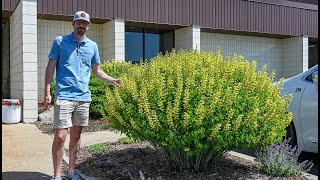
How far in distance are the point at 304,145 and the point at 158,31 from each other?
11155 millimetres

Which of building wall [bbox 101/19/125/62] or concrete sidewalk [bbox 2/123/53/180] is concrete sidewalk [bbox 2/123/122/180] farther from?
building wall [bbox 101/19/125/62]

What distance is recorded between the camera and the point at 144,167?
4.93 metres

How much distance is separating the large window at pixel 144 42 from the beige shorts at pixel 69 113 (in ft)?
36.4

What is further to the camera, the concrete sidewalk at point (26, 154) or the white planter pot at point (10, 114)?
the white planter pot at point (10, 114)

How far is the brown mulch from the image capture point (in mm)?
4559

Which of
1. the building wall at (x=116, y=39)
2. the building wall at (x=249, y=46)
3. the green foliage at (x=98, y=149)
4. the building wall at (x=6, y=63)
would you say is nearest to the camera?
the green foliage at (x=98, y=149)

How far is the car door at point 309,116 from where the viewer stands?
18.1ft

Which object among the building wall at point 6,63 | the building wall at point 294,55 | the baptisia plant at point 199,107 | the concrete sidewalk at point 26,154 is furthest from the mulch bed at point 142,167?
the building wall at point 294,55

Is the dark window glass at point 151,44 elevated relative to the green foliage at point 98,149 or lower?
elevated

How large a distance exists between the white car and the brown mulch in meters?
0.96

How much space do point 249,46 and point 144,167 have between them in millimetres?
13702

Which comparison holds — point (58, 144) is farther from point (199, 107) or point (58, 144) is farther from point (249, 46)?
point (249, 46)

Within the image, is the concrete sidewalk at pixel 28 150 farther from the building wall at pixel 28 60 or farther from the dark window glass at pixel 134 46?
the dark window glass at pixel 134 46

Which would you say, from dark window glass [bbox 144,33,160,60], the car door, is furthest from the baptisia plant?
dark window glass [bbox 144,33,160,60]
